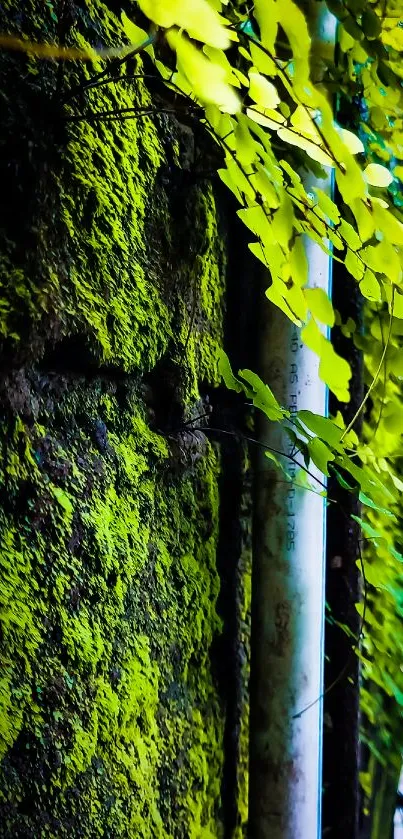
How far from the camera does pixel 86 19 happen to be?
68 centimetres

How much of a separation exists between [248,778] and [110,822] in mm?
357

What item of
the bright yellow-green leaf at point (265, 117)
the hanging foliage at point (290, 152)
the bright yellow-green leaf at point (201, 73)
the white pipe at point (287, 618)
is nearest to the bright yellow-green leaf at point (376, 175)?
the hanging foliage at point (290, 152)

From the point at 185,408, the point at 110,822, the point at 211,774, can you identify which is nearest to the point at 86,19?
the point at 185,408

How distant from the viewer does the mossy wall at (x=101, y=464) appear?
22.0 inches

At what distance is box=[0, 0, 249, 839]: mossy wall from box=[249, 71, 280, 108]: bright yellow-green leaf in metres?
0.14

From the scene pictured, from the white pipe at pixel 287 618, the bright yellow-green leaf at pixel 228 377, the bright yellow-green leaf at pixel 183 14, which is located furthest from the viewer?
the white pipe at pixel 287 618

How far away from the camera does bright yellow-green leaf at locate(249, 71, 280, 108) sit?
21.5 inches

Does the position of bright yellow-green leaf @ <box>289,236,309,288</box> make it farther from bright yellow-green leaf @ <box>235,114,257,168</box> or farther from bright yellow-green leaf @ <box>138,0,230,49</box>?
bright yellow-green leaf @ <box>138,0,230,49</box>

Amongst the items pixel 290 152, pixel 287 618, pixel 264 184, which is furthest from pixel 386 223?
pixel 287 618

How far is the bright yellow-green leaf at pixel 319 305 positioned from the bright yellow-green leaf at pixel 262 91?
18 cm

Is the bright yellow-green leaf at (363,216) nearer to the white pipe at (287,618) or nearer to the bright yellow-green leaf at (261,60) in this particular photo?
the bright yellow-green leaf at (261,60)

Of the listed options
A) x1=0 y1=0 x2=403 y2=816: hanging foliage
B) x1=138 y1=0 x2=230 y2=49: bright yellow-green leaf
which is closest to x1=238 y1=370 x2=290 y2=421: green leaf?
x1=0 y1=0 x2=403 y2=816: hanging foliage

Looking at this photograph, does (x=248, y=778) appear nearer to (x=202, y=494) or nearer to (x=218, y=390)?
(x=202, y=494)

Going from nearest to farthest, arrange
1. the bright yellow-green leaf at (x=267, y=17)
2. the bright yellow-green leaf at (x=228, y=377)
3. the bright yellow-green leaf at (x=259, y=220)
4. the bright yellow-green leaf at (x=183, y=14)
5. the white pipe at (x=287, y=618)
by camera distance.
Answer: the bright yellow-green leaf at (x=183, y=14) < the bright yellow-green leaf at (x=267, y=17) < the bright yellow-green leaf at (x=259, y=220) < the bright yellow-green leaf at (x=228, y=377) < the white pipe at (x=287, y=618)
